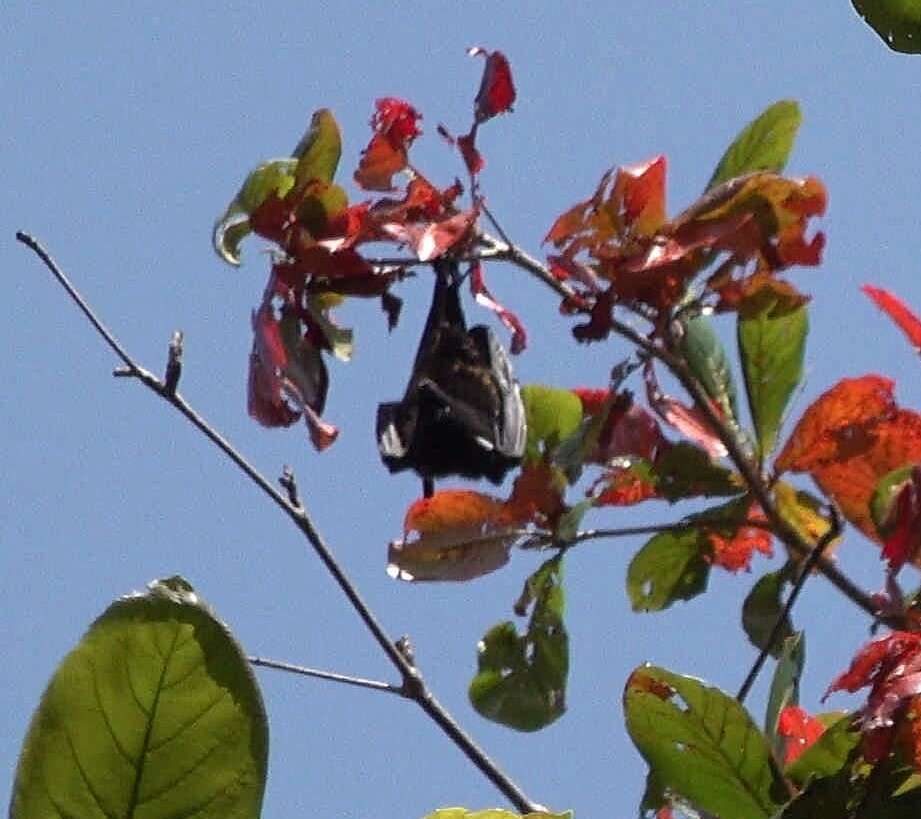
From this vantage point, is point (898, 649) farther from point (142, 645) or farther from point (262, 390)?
point (262, 390)

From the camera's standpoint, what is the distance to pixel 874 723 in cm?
150

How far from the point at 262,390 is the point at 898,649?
99 centimetres

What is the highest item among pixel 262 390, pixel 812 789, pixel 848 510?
pixel 262 390

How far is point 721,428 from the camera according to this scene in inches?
90.0

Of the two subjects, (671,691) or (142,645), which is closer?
(142,645)

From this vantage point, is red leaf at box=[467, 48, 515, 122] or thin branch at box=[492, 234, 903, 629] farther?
red leaf at box=[467, 48, 515, 122]

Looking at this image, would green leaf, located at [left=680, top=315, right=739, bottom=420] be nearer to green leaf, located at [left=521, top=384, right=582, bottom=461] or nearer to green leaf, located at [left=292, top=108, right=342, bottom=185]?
green leaf, located at [left=521, top=384, right=582, bottom=461]

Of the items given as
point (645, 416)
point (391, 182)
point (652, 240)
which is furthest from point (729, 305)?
point (391, 182)

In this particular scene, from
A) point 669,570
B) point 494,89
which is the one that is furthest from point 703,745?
point 669,570

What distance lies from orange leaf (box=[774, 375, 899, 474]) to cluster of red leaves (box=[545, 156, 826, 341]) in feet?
0.95

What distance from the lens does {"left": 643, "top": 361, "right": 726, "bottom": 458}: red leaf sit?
241cm

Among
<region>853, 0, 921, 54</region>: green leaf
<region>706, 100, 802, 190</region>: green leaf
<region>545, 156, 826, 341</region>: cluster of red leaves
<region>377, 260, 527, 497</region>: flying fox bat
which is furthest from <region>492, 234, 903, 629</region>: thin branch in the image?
<region>853, 0, 921, 54</region>: green leaf

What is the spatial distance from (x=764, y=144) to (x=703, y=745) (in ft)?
3.32

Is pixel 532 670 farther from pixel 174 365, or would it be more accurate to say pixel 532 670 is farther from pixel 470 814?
pixel 470 814
